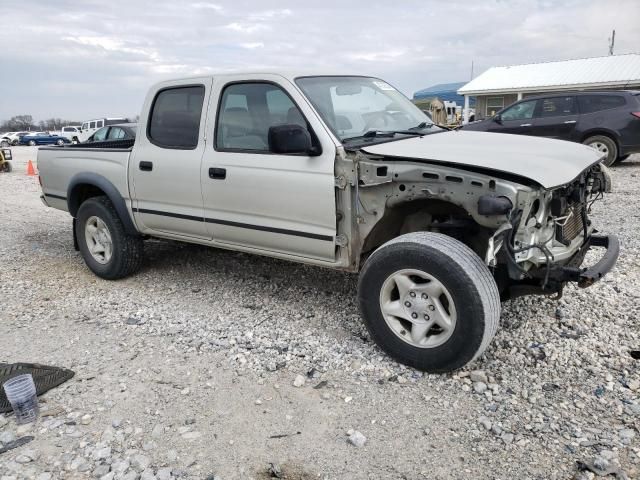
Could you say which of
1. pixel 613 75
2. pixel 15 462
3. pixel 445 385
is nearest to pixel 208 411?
pixel 15 462

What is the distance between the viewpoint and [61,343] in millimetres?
4094

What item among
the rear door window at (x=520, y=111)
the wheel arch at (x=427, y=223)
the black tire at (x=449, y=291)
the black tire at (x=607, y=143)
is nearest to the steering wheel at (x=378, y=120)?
the wheel arch at (x=427, y=223)

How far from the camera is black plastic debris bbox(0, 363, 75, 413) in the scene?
342cm

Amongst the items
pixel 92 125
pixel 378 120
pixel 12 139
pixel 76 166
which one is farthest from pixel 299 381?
pixel 12 139

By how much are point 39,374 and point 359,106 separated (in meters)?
2.98

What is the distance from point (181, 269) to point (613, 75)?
24096mm

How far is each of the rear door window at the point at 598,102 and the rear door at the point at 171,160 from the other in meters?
9.87

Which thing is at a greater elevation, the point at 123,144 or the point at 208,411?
A: the point at 123,144

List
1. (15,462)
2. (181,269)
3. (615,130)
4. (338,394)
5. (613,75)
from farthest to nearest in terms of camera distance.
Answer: (613,75), (615,130), (181,269), (338,394), (15,462)

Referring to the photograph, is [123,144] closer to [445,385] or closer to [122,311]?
[122,311]

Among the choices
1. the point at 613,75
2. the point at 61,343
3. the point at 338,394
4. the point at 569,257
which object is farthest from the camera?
the point at 613,75

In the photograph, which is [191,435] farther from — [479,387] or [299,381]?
[479,387]

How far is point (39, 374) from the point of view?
11.8 feet

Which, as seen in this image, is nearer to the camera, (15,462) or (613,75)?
(15,462)
